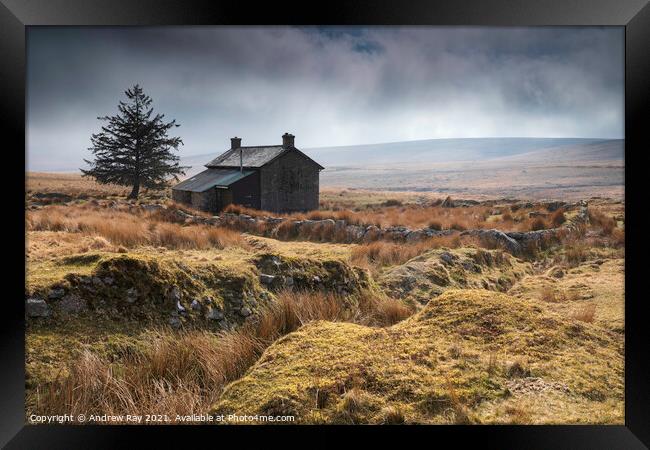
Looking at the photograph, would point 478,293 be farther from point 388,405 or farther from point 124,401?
point 124,401

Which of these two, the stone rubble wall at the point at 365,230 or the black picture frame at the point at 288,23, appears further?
the stone rubble wall at the point at 365,230

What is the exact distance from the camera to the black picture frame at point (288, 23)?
3629 mm

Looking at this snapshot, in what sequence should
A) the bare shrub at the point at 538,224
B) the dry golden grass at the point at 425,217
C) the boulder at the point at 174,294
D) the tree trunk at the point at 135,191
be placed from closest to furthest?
the boulder at the point at 174,294
the tree trunk at the point at 135,191
the bare shrub at the point at 538,224
the dry golden grass at the point at 425,217

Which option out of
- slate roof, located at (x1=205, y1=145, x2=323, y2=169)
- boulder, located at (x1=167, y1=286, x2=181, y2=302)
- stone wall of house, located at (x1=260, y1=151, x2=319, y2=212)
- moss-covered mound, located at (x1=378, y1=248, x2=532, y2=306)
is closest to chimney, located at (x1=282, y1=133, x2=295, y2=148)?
stone wall of house, located at (x1=260, y1=151, x2=319, y2=212)

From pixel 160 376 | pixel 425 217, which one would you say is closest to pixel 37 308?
pixel 160 376

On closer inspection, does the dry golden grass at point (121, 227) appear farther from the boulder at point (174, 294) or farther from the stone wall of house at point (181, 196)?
the boulder at point (174, 294)

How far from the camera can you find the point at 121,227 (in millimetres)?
5617

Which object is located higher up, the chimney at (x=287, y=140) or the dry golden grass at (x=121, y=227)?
the chimney at (x=287, y=140)

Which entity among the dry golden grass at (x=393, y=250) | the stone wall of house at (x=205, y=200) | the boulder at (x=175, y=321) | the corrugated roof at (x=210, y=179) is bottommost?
the boulder at (x=175, y=321)

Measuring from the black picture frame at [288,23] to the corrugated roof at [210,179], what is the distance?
8.25 feet

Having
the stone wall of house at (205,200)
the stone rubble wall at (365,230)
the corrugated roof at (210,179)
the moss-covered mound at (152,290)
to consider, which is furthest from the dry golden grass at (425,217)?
the moss-covered mound at (152,290)

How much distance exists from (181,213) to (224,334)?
2668 millimetres

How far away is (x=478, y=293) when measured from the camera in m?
4.08

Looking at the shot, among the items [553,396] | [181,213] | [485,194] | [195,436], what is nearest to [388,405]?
[553,396]
